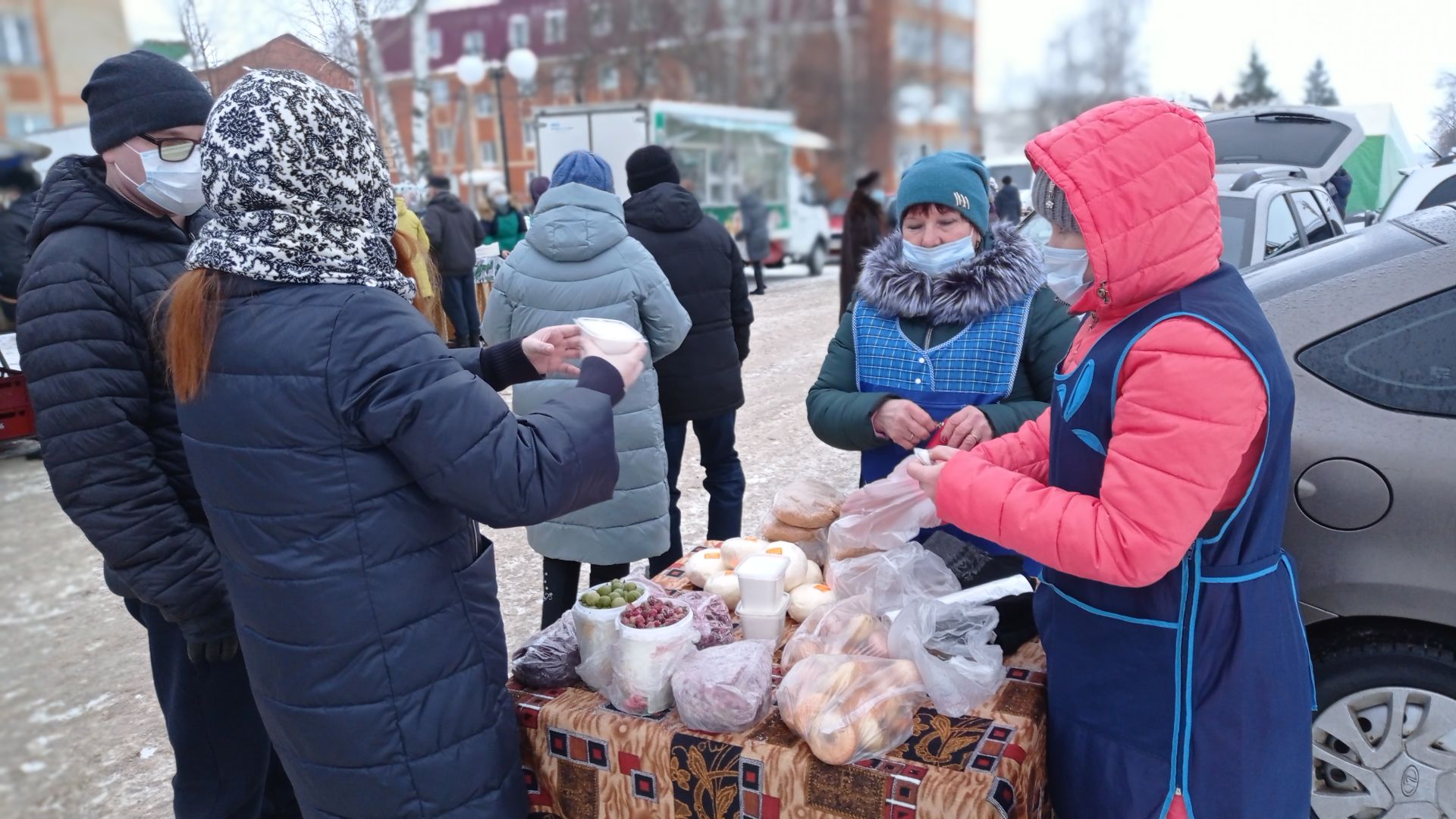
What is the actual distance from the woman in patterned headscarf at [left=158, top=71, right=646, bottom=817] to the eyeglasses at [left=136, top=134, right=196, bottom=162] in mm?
794

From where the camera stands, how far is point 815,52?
4914 mm

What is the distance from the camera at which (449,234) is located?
31.6 feet

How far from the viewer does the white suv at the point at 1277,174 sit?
555 centimetres

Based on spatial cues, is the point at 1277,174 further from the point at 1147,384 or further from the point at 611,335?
the point at 611,335

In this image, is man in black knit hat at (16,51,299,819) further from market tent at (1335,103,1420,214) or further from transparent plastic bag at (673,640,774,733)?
market tent at (1335,103,1420,214)

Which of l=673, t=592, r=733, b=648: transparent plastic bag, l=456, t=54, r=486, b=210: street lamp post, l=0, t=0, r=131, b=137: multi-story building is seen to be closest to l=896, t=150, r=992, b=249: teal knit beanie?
l=673, t=592, r=733, b=648: transparent plastic bag

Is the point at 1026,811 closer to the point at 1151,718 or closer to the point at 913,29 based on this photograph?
the point at 1151,718

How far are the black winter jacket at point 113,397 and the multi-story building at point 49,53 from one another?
63.7 inches

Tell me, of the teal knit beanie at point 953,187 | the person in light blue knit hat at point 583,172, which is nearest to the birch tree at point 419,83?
the person in light blue knit hat at point 583,172

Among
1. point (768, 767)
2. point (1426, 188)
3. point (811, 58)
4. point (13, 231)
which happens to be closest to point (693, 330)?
point (811, 58)

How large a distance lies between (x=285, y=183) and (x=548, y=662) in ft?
3.52

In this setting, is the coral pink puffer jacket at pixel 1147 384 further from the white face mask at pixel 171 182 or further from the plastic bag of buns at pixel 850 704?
the white face mask at pixel 171 182

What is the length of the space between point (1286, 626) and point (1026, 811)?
1.80 ft

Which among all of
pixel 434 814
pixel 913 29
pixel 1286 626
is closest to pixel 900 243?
pixel 1286 626
